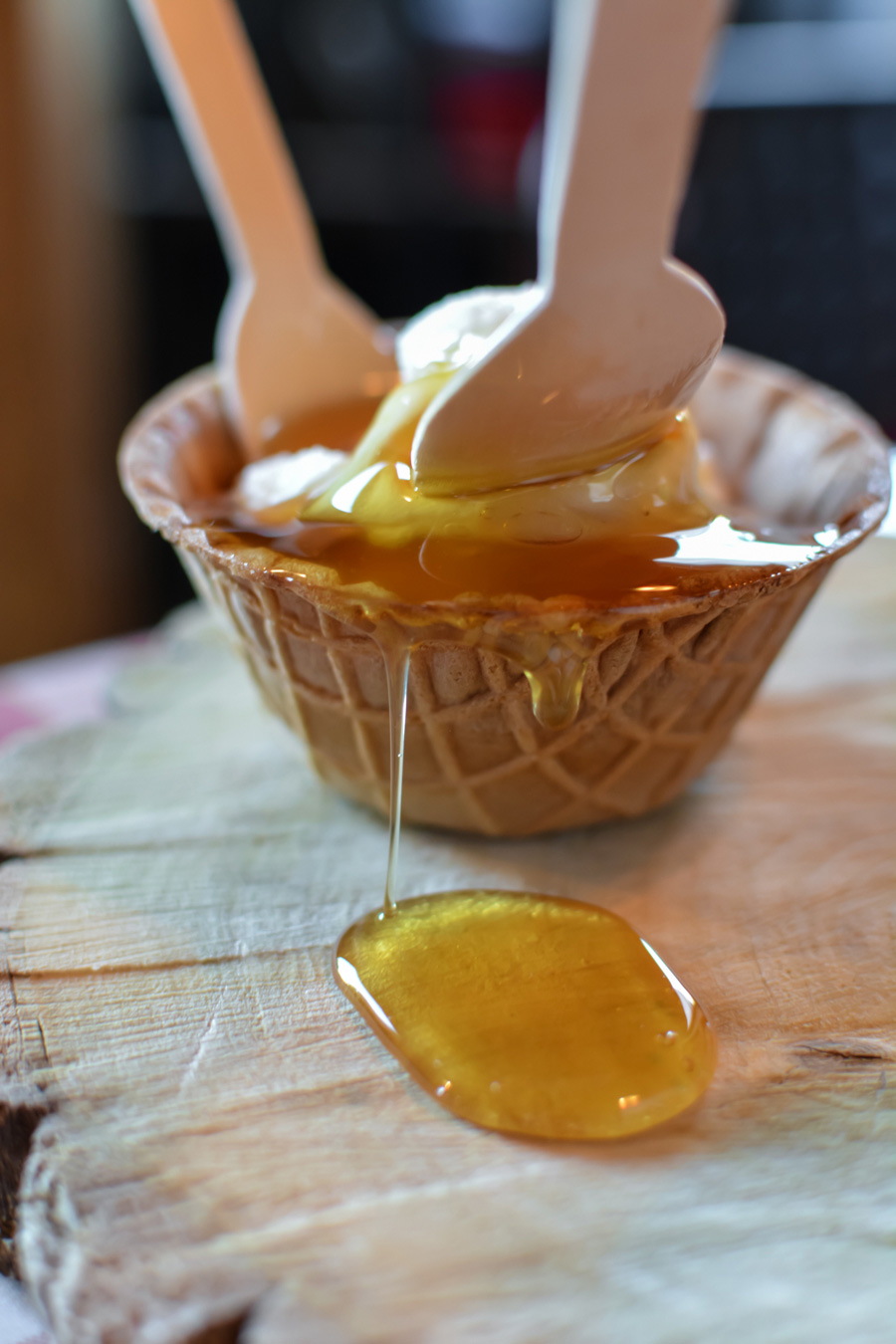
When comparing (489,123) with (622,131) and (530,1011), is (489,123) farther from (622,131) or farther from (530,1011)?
(530,1011)

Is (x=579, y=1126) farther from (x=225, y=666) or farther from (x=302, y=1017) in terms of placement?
(x=225, y=666)

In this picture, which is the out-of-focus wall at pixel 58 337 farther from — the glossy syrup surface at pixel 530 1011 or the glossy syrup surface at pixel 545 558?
the glossy syrup surface at pixel 530 1011

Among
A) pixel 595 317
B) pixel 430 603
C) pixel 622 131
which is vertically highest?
pixel 622 131

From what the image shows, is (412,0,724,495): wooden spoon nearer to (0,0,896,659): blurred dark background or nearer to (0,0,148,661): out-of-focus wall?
(0,0,896,659): blurred dark background

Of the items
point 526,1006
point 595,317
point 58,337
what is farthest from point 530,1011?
point 58,337

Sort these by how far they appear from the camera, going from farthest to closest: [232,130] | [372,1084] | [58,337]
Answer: [58,337] < [232,130] < [372,1084]

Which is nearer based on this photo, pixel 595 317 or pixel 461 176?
pixel 595 317

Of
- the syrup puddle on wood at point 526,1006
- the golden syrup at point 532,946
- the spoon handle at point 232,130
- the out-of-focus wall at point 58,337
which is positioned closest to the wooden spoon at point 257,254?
the spoon handle at point 232,130

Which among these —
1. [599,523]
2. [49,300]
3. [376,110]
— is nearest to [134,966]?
[599,523]
